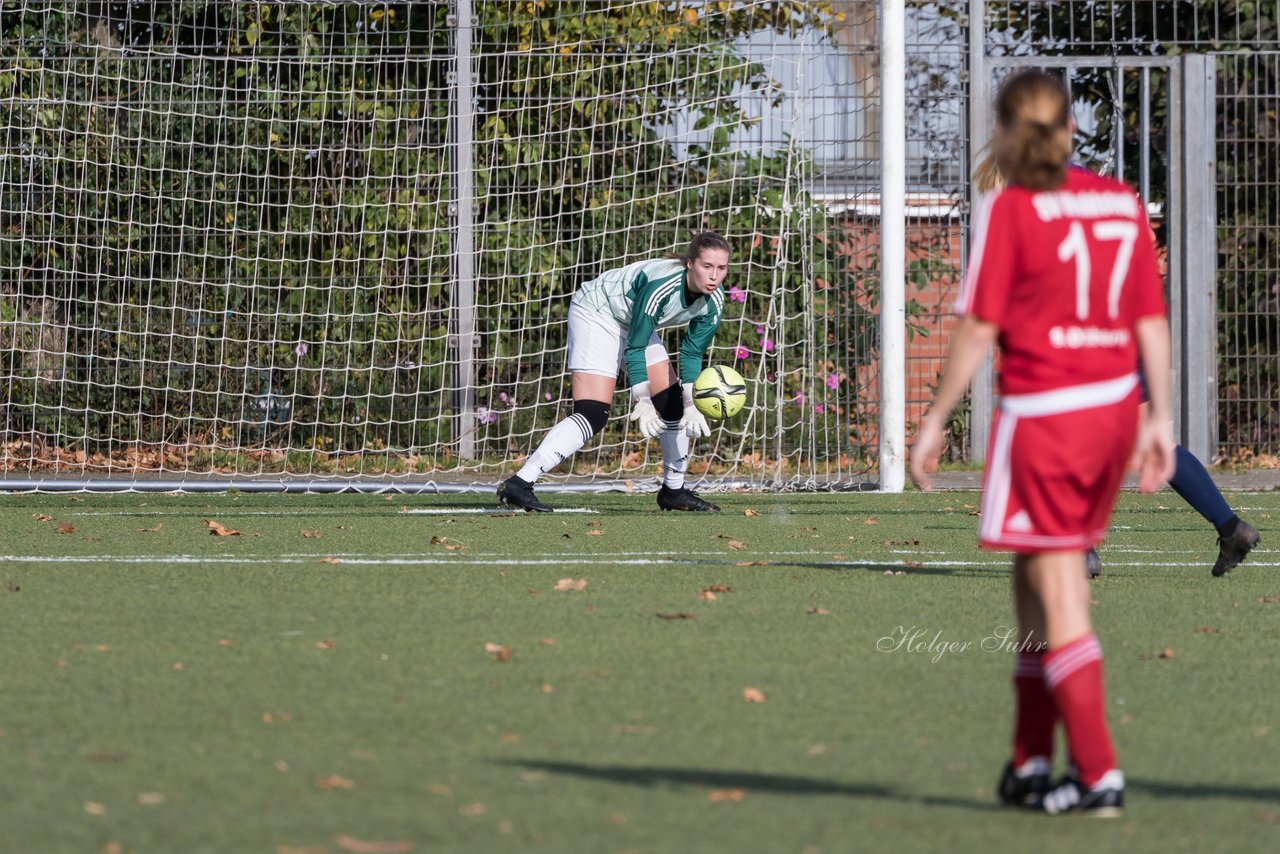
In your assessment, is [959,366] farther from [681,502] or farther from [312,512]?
[312,512]

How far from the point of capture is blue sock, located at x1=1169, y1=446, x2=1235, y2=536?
6645mm

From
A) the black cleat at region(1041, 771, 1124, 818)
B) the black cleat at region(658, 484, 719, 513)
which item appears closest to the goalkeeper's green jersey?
the black cleat at region(658, 484, 719, 513)

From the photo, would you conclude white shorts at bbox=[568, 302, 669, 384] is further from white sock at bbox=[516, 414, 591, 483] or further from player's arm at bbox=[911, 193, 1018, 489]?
player's arm at bbox=[911, 193, 1018, 489]

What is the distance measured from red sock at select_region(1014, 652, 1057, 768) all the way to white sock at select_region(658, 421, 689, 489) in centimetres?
639

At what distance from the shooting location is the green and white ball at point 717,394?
32.1 feet

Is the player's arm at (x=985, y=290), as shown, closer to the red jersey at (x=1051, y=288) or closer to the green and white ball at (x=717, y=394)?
the red jersey at (x=1051, y=288)

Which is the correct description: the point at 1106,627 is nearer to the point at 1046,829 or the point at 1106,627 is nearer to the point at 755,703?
the point at 755,703

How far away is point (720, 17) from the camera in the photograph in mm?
12422

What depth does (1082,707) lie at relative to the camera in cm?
329

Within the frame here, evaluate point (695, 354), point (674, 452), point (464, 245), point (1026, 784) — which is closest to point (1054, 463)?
point (1026, 784)

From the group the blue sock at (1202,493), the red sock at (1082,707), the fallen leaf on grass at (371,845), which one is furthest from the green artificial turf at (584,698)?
the blue sock at (1202,493)

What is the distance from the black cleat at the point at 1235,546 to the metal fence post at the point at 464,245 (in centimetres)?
671

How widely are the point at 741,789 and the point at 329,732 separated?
1.04 metres

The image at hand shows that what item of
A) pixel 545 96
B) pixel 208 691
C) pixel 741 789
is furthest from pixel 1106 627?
pixel 545 96
